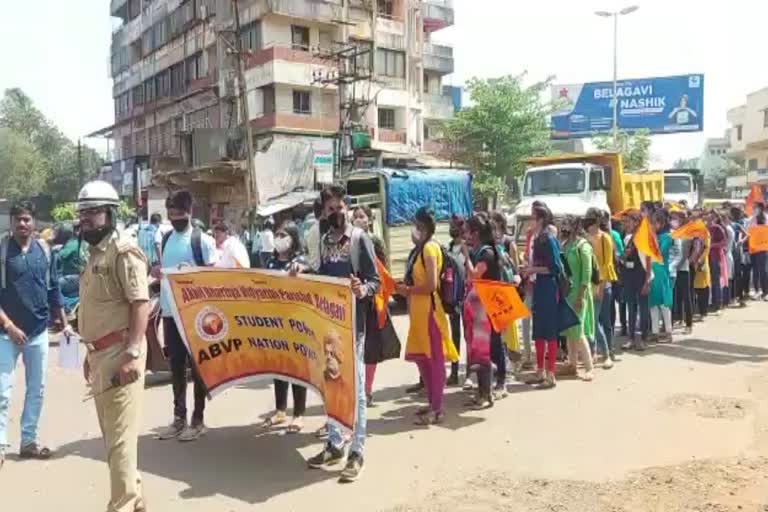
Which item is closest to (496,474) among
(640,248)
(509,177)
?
(640,248)

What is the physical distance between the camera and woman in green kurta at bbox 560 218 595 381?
771 cm

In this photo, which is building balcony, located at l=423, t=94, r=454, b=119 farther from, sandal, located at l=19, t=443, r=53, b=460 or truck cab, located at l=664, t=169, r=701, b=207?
sandal, located at l=19, t=443, r=53, b=460

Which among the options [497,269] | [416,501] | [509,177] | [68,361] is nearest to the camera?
[416,501]

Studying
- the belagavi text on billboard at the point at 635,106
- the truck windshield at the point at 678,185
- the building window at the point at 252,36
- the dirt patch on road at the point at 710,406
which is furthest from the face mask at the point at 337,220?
the belagavi text on billboard at the point at 635,106

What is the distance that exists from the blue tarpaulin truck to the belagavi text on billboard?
29532 mm

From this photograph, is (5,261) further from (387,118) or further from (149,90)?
(149,90)

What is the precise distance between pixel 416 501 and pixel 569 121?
4491 centimetres

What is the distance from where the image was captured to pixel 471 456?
5402mm

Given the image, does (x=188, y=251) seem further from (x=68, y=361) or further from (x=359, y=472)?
(x=359, y=472)

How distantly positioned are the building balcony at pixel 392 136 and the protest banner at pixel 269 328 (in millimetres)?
32883

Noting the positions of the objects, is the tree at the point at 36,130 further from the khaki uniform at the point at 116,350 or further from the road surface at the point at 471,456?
the khaki uniform at the point at 116,350

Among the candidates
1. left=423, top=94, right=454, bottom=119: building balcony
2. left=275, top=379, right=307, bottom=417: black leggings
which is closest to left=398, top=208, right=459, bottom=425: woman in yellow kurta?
left=275, top=379, right=307, bottom=417: black leggings

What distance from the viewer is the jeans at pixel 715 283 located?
41.0 ft

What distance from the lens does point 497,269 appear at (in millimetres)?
6656
